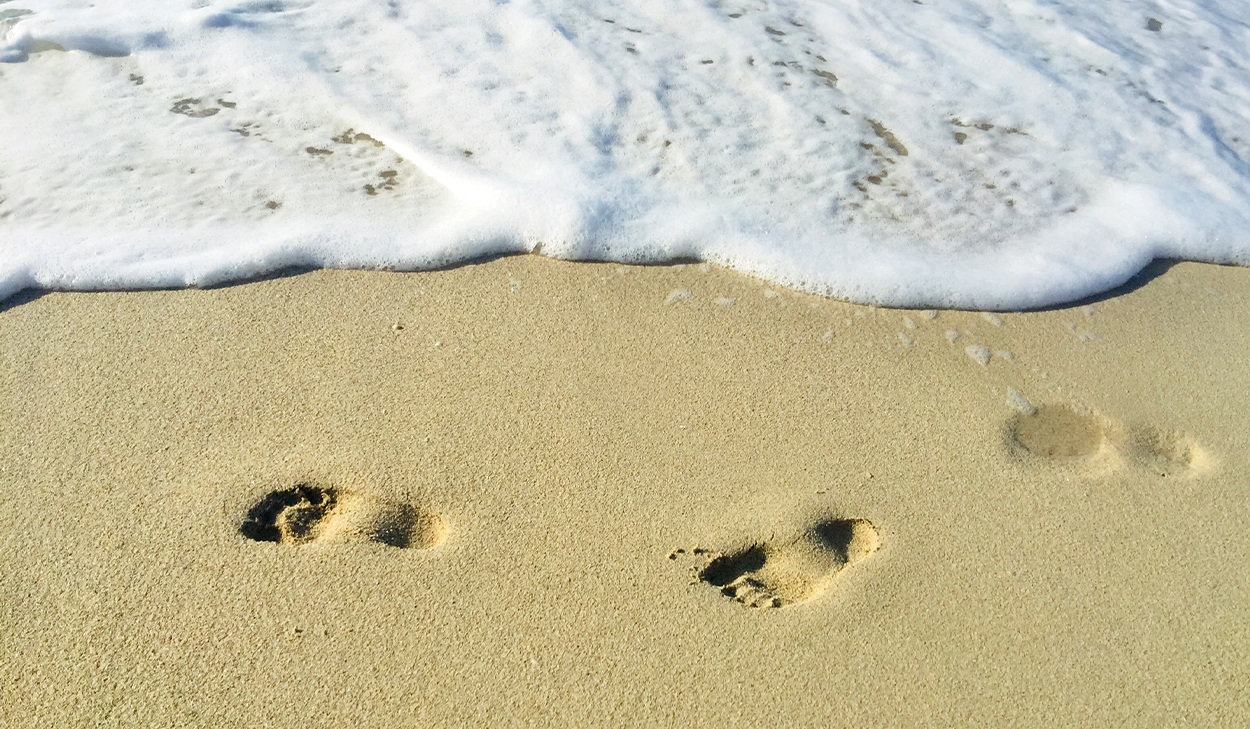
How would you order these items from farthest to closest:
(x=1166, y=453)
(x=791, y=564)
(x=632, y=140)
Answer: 1. (x=632, y=140)
2. (x=1166, y=453)
3. (x=791, y=564)

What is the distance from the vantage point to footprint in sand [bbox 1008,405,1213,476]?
89.4 inches

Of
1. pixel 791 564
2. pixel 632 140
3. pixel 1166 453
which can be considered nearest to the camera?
pixel 791 564

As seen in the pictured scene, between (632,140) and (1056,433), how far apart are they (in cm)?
181

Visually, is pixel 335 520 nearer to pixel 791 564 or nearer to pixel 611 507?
pixel 611 507

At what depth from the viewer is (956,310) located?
2750 mm

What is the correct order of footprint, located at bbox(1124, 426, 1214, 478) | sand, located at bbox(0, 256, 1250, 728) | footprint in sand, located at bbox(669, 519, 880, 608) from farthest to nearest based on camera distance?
footprint, located at bbox(1124, 426, 1214, 478) < footprint in sand, located at bbox(669, 519, 880, 608) < sand, located at bbox(0, 256, 1250, 728)

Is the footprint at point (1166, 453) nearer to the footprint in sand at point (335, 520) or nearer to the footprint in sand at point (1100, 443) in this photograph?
the footprint in sand at point (1100, 443)

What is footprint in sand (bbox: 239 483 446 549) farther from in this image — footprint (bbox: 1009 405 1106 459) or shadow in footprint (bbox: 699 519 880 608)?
footprint (bbox: 1009 405 1106 459)

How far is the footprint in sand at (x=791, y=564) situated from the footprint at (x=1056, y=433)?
54cm

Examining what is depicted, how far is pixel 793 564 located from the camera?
1995 millimetres

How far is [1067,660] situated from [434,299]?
181 centimetres

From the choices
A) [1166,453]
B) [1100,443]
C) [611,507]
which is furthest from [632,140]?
[1166,453]

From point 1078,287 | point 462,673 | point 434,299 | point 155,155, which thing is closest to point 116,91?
point 155,155

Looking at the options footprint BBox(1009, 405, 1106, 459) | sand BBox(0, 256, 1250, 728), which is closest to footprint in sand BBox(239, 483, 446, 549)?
sand BBox(0, 256, 1250, 728)
